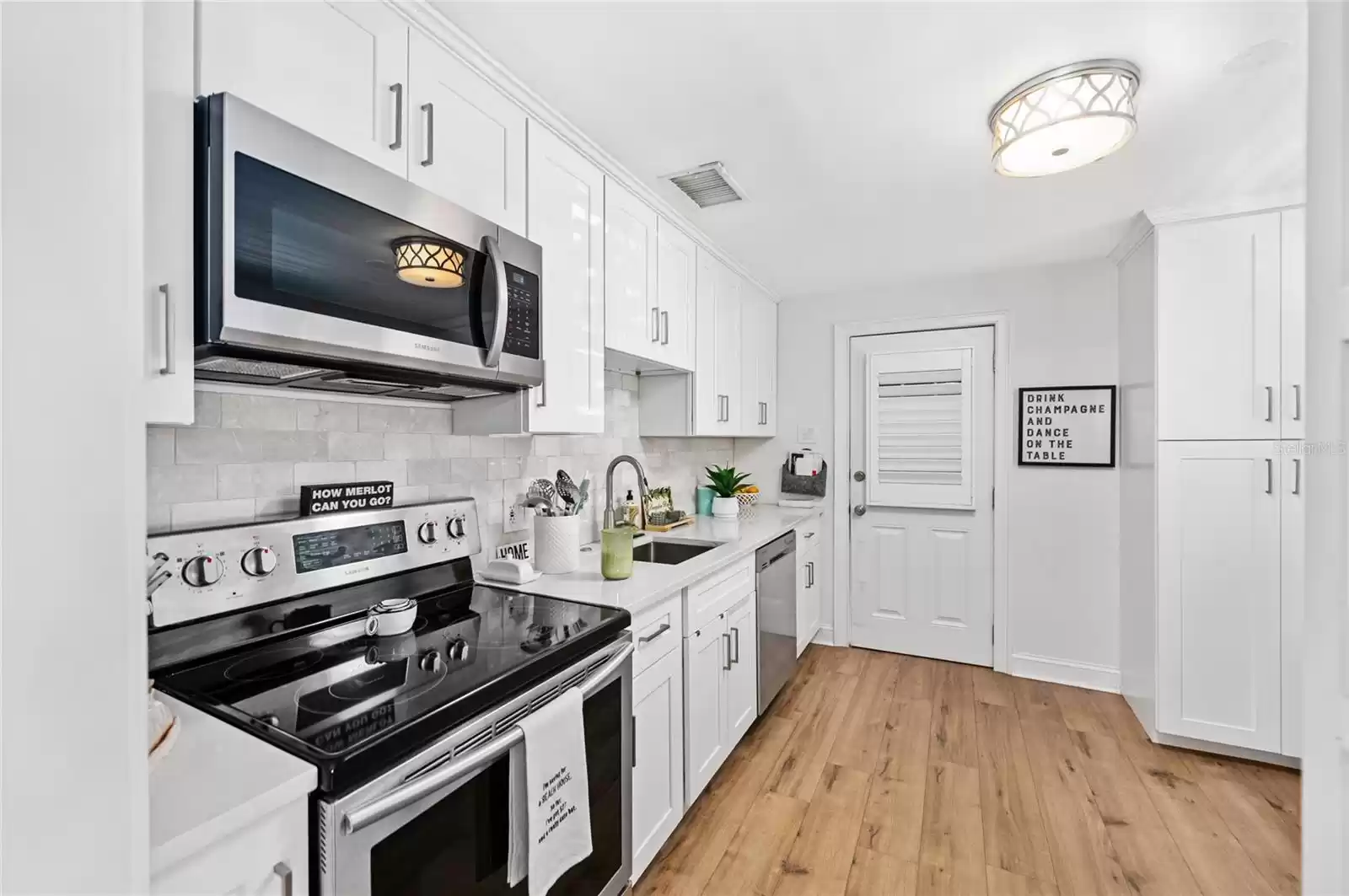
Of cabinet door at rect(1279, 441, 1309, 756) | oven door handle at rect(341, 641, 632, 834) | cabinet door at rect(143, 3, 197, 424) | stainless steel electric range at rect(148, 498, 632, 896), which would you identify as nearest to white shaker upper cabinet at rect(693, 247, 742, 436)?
stainless steel electric range at rect(148, 498, 632, 896)

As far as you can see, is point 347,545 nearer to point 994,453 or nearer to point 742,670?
point 742,670

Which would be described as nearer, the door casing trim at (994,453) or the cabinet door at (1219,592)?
the cabinet door at (1219,592)

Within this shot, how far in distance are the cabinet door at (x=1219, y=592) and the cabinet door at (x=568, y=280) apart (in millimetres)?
2503

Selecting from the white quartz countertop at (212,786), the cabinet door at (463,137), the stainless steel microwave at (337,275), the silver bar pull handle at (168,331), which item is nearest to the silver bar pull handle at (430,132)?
the cabinet door at (463,137)

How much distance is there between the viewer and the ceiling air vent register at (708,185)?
212cm

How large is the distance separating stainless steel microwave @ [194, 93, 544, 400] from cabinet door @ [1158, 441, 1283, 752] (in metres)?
2.79

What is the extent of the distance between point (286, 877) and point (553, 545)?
45.8 inches

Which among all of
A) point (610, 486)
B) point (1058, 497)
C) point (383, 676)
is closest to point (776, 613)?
point (610, 486)

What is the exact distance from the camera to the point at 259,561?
1300 millimetres

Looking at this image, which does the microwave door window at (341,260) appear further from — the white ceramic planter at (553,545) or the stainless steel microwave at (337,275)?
the white ceramic planter at (553,545)

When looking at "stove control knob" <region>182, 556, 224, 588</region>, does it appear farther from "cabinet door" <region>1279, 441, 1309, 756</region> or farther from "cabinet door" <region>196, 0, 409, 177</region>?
"cabinet door" <region>1279, 441, 1309, 756</region>

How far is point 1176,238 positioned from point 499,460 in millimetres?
2948

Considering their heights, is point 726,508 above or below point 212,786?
above

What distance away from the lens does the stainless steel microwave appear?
974 millimetres
